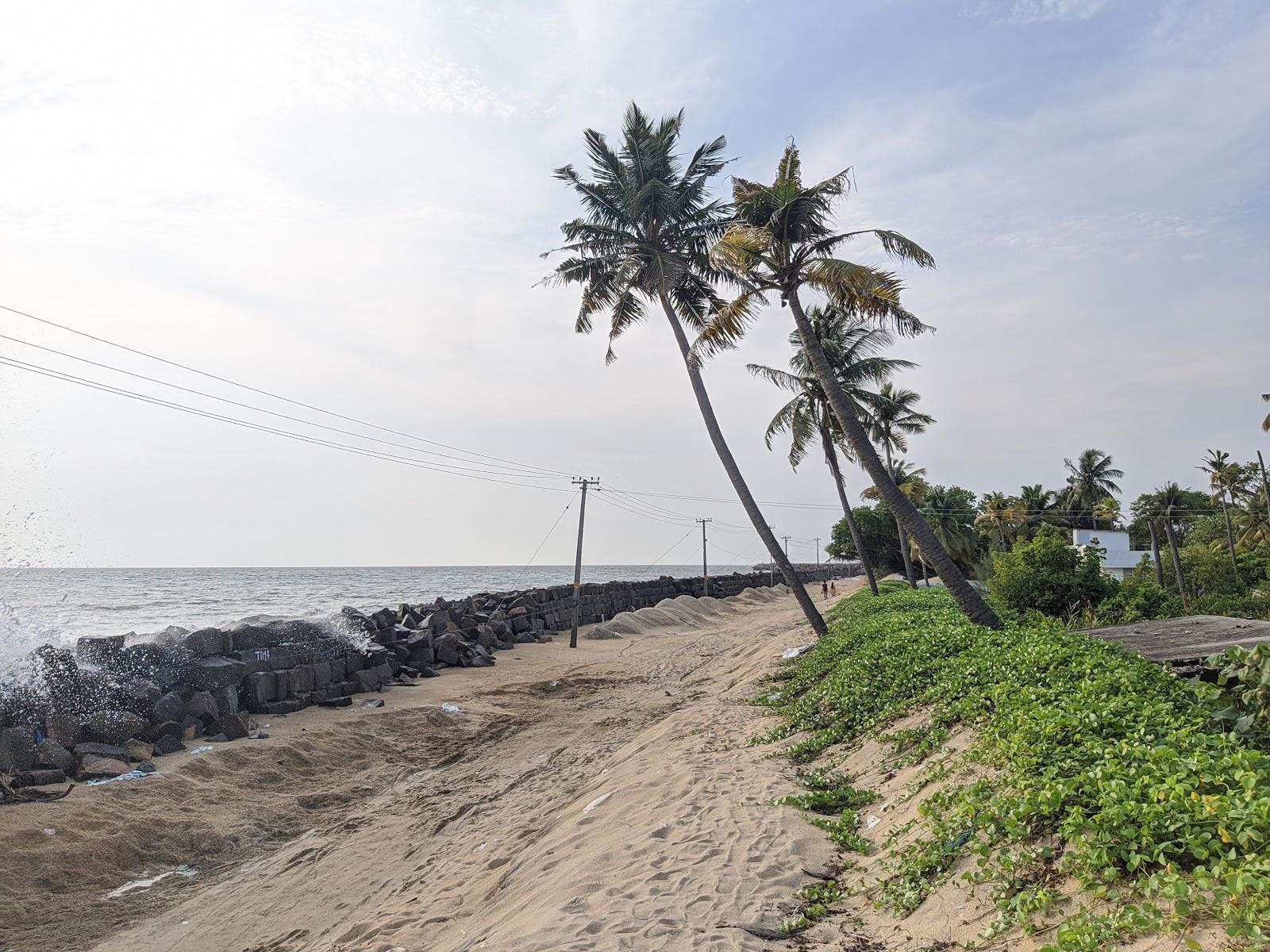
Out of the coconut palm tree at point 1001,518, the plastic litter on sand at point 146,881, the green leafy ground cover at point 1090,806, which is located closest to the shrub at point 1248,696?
the green leafy ground cover at point 1090,806

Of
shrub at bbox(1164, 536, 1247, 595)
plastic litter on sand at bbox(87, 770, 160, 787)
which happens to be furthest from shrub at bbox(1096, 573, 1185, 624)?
shrub at bbox(1164, 536, 1247, 595)

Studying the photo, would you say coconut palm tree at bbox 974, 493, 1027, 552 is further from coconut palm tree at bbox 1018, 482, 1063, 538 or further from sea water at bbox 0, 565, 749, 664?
sea water at bbox 0, 565, 749, 664

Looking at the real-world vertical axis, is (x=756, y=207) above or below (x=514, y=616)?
above

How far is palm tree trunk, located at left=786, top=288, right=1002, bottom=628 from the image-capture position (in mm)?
11141

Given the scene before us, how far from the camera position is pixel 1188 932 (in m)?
2.88

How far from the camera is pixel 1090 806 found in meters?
3.88

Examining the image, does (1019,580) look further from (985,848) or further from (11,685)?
(11,685)

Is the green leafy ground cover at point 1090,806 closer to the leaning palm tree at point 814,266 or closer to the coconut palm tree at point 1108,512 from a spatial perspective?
the leaning palm tree at point 814,266

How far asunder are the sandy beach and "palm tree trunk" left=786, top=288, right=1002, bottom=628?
3.50 m

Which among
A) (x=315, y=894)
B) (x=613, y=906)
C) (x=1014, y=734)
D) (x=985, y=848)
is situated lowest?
(x=315, y=894)

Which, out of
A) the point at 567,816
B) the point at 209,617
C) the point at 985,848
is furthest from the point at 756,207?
the point at 209,617

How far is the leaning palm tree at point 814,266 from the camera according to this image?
1185cm

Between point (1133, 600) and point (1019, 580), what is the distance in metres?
1.95

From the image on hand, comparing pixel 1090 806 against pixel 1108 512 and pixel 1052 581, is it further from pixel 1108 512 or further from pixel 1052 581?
pixel 1108 512
